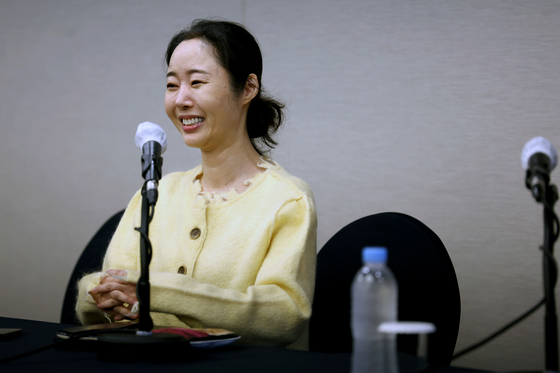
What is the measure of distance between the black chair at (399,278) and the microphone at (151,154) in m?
0.74

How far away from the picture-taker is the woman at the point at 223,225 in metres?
1.28

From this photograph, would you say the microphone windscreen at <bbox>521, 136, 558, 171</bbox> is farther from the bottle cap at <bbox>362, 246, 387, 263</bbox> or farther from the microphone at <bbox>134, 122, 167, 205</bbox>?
the microphone at <bbox>134, 122, 167, 205</bbox>

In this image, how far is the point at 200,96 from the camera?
5.12 ft


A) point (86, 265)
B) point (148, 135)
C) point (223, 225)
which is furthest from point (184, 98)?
point (86, 265)

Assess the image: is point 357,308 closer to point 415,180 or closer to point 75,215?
point 415,180

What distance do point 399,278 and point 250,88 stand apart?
742 mm

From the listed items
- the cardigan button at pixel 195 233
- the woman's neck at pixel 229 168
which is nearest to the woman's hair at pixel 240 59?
the woman's neck at pixel 229 168

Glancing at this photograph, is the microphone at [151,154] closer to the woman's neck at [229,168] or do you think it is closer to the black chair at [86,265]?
the woman's neck at [229,168]

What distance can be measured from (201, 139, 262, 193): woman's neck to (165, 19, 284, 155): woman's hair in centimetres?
11

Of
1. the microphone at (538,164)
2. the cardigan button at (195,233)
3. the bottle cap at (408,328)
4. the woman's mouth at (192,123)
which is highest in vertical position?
the woman's mouth at (192,123)

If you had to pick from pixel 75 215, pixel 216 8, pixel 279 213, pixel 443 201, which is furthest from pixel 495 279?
pixel 75 215

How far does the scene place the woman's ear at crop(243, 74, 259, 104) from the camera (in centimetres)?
167

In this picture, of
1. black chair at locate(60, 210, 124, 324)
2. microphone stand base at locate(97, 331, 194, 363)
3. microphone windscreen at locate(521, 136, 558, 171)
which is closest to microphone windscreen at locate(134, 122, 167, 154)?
microphone stand base at locate(97, 331, 194, 363)

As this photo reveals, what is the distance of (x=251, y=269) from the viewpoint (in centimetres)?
146
